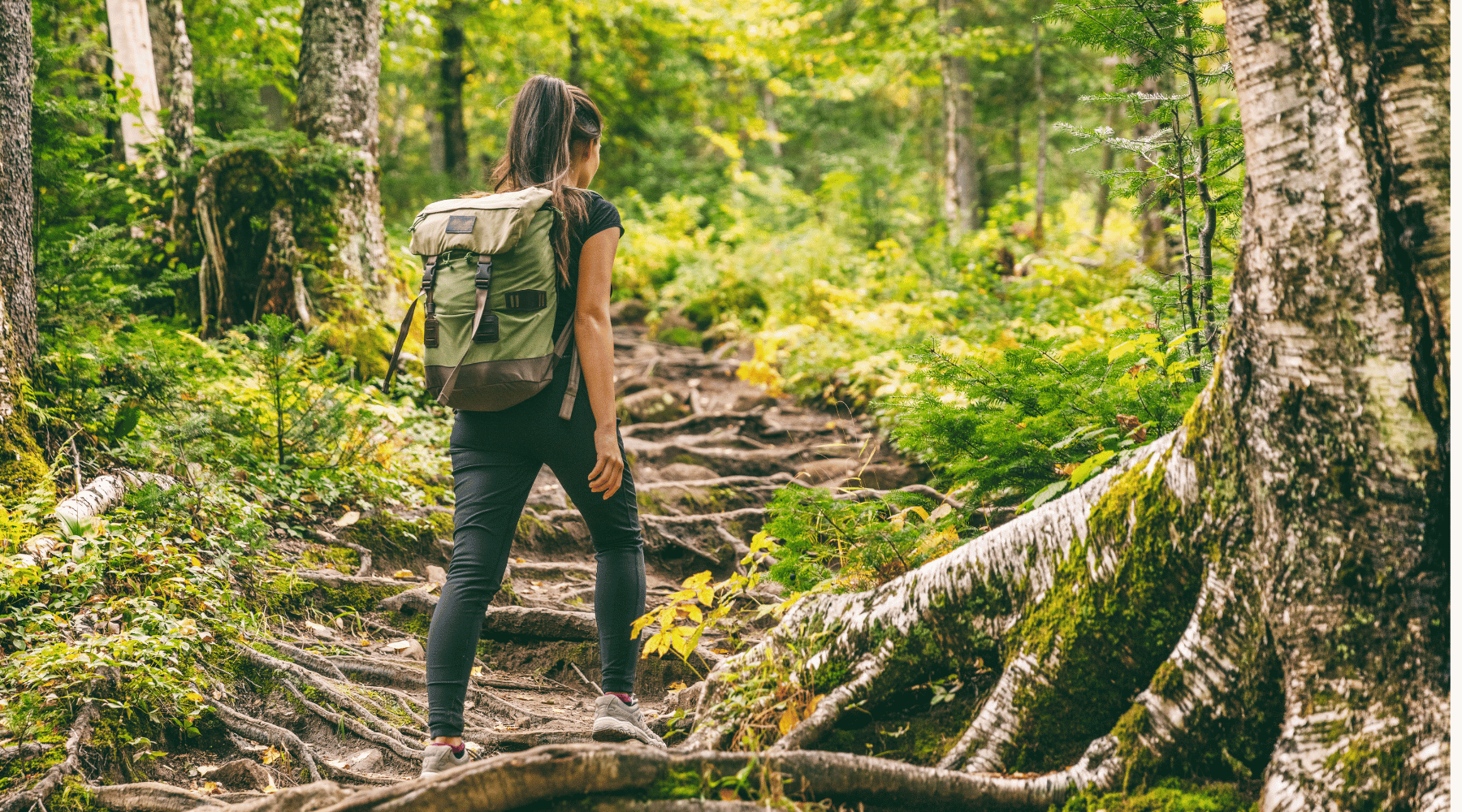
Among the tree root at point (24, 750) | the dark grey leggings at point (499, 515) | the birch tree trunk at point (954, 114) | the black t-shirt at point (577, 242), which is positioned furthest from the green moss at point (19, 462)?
the birch tree trunk at point (954, 114)

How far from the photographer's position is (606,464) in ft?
9.37

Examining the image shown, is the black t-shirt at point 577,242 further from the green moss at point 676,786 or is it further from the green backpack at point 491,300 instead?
the green moss at point 676,786

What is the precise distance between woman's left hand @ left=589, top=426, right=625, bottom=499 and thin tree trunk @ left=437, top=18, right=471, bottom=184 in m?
15.4

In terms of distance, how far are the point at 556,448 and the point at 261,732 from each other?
1542 millimetres

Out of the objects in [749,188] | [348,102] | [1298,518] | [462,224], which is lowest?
[1298,518]

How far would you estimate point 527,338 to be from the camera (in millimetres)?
2752

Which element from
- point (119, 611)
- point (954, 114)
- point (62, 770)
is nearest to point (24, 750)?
point (62, 770)

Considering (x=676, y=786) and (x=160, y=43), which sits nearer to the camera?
(x=676, y=786)

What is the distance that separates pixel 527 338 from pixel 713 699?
4.61 feet

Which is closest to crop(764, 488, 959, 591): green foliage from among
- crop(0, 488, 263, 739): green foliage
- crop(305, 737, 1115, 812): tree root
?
crop(305, 737, 1115, 812): tree root

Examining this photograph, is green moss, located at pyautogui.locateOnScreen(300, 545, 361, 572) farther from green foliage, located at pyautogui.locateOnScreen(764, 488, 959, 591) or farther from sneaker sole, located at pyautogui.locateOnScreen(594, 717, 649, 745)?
green foliage, located at pyautogui.locateOnScreen(764, 488, 959, 591)

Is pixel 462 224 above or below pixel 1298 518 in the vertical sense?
above

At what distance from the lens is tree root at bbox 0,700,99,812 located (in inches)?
93.7

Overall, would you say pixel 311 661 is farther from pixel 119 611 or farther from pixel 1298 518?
pixel 1298 518
